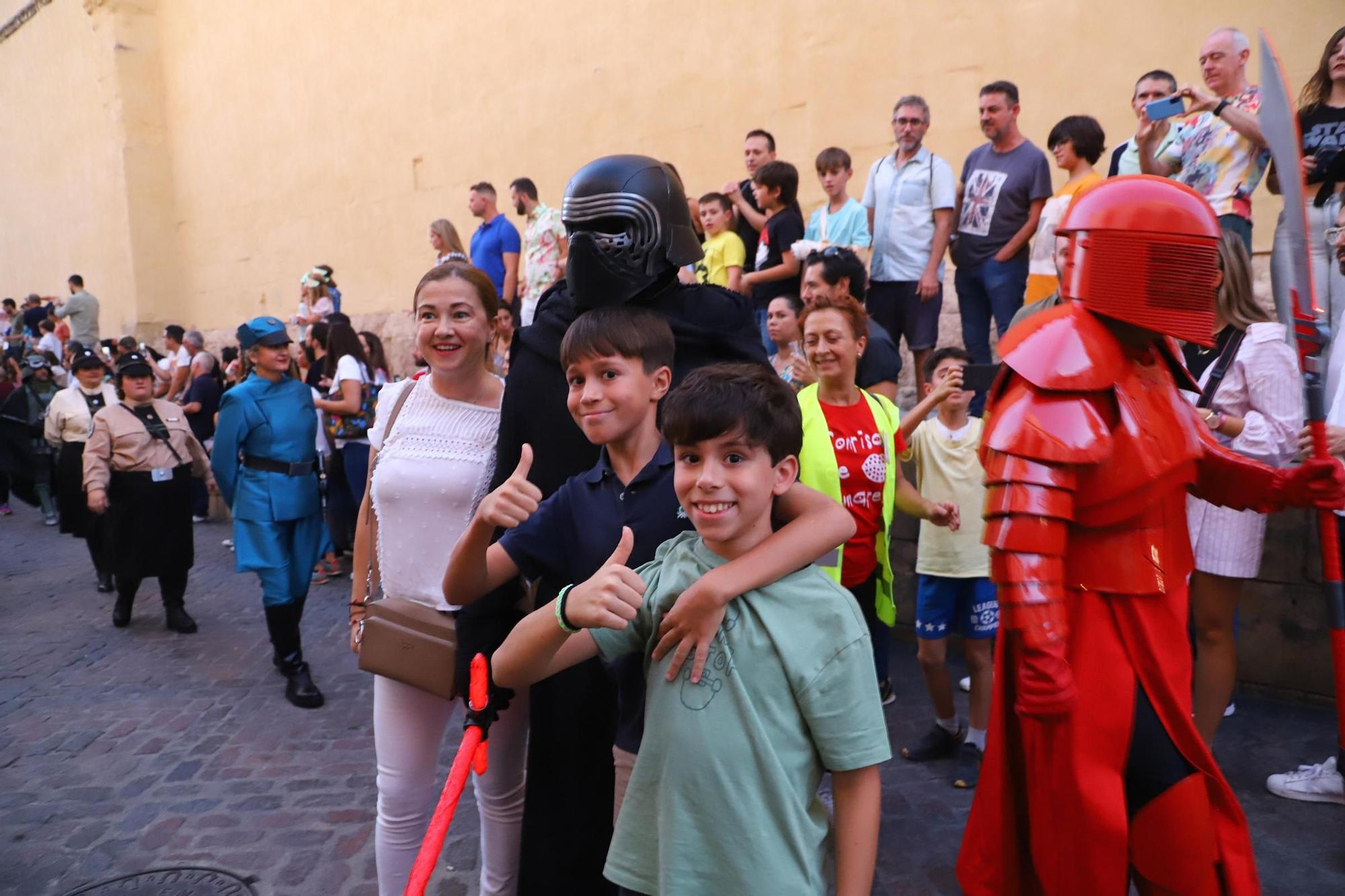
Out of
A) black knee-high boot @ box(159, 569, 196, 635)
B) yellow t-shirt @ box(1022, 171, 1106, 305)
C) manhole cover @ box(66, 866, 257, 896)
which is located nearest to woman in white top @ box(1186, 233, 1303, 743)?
yellow t-shirt @ box(1022, 171, 1106, 305)

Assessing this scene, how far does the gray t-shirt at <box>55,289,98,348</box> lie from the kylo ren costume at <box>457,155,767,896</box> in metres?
18.7

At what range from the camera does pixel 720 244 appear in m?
7.27

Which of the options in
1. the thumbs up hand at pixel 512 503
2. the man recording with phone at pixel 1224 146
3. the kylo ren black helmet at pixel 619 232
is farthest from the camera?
the man recording with phone at pixel 1224 146

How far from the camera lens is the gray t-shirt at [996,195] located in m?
5.96

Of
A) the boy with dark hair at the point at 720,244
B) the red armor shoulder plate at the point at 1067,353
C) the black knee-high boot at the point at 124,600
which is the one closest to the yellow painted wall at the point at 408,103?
the boy with dark hair at the point at 720,244

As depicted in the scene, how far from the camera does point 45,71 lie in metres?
21.2

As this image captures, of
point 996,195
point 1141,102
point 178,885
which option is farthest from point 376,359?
point 1141,102

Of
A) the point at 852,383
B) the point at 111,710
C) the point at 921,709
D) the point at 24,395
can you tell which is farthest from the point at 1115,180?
the point at 24,395

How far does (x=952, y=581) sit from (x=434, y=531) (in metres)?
2.27

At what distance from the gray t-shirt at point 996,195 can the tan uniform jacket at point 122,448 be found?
220 inches

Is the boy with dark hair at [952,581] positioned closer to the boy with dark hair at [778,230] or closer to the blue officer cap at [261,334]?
the boy with dark hair at [778,230]

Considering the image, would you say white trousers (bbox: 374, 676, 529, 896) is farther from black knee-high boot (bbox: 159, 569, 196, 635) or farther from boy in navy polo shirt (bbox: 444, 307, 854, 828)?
black knee-high boot (bbox: 159, 569, 196, 635)

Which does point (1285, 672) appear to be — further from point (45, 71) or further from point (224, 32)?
point (45, 71)

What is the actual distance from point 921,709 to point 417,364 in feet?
23.9
